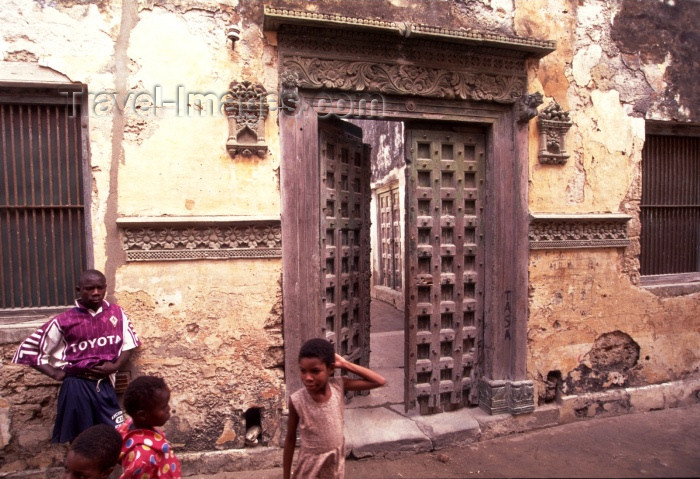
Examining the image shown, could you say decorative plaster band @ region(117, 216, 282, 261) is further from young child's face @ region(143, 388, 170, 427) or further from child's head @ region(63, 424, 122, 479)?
child's head @ region(63, 424, 122, 479)

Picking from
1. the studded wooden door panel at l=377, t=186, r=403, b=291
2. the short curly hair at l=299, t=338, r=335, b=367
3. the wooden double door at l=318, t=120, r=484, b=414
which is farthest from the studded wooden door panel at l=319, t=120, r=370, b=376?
the studded wooden door panel at l=377, t=186, r=403, b=291

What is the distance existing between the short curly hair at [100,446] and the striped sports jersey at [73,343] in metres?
1.16

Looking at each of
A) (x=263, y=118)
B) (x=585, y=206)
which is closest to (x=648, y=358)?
(x=585, y=206)

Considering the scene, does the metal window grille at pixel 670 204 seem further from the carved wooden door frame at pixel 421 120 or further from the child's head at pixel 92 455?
the child's head at pixel 92 455

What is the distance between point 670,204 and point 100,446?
550 centimetres

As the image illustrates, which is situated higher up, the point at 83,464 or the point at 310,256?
the point at 310,256

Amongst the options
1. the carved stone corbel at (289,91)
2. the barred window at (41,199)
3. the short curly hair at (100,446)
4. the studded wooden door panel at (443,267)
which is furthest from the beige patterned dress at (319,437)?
the barred window at (41,199)

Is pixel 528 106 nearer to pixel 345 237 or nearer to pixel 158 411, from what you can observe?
pixel 345 237

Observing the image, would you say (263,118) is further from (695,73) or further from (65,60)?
(695,73)

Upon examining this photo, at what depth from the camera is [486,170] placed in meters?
3.95

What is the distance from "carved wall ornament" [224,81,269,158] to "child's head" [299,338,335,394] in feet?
6.07

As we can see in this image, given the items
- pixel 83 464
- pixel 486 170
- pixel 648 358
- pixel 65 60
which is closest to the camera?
pixel 83 464

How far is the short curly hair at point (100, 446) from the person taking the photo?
1.68 m

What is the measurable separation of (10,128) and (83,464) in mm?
2714
